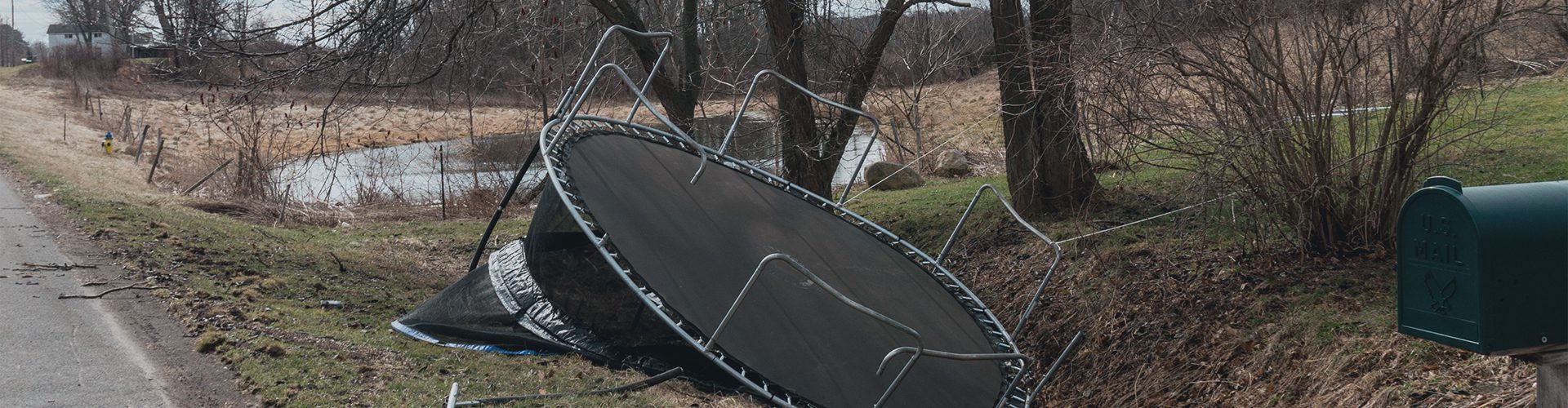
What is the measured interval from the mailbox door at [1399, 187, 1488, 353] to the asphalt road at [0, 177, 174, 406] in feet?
18.7

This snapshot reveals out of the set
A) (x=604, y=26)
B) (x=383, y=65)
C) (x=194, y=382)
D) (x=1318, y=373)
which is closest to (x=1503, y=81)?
(x=1318, y=373)

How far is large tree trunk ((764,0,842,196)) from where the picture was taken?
→ 505 inches

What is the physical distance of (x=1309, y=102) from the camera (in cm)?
719

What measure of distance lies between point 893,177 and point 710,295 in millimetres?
11625

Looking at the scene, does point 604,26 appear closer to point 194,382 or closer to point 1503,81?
point 194,382

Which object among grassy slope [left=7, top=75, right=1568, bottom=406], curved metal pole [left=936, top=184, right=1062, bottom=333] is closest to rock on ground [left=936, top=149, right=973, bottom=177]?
grassy slope [left=7, top=75, right=1568, bottom=406]

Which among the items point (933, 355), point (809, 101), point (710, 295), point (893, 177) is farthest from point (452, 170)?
point (933, 355)

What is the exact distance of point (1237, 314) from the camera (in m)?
7.41

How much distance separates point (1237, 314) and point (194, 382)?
6.38 meters

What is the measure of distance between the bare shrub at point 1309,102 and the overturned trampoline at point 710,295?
1.34 meters

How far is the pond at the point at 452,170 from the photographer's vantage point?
17859 millimetres

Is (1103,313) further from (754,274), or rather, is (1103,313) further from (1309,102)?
(754,274)

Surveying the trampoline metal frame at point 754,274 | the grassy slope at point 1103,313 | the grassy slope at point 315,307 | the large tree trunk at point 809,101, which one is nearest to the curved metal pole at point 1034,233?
the trampoline metal frame at point 754,274

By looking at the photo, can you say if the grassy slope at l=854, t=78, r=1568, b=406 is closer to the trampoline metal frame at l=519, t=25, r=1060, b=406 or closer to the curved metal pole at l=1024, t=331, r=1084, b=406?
the curved metal pole at l=1024, t=331, r=1084, b=406
